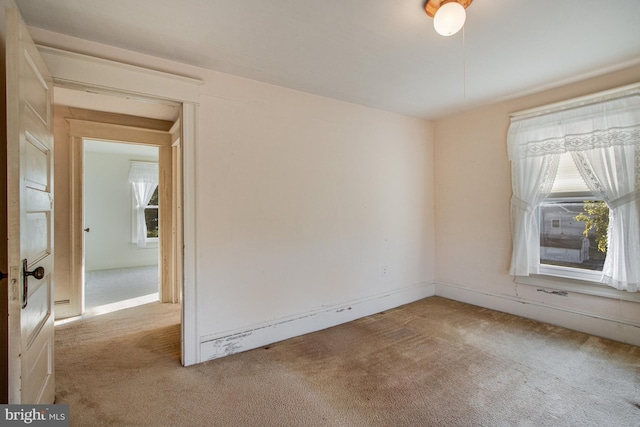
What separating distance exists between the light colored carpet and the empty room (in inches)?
8.0

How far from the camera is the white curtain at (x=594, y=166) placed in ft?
7.99

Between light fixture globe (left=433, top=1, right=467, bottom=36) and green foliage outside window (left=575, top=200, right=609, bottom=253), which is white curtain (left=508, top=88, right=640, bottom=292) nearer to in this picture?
green foliage outside window (left=575, top=200, right=609, bottom=253)

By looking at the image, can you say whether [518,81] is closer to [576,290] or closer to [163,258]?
[576,290]

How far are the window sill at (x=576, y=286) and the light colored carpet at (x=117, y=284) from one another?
4.86 m

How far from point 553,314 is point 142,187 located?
7168 millimetres

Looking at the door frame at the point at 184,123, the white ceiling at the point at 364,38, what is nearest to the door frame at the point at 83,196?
the door frame at the point at 184,123

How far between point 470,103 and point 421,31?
5.74ft

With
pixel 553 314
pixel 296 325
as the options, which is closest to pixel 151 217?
pixel 296 325

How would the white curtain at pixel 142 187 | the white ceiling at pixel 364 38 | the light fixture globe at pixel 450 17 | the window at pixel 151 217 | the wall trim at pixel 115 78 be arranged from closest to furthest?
the light fixture globe at pixel 450 17
the white ceiling at pixel 364 38
the wall trim at pixel 115 78
the white curtain at pixel 142 187
the window at pixel 151 217

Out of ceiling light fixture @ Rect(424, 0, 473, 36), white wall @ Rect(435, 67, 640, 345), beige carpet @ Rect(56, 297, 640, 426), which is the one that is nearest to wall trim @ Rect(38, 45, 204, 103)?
ceiling light fixture @ Rect(424, 0, 473, 36)

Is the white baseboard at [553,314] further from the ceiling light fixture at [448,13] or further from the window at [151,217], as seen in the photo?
the window at [151,217]

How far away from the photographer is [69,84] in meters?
Result: 1.93

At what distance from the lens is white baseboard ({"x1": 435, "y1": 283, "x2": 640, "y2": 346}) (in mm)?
2551

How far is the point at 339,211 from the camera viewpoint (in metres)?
3.10
